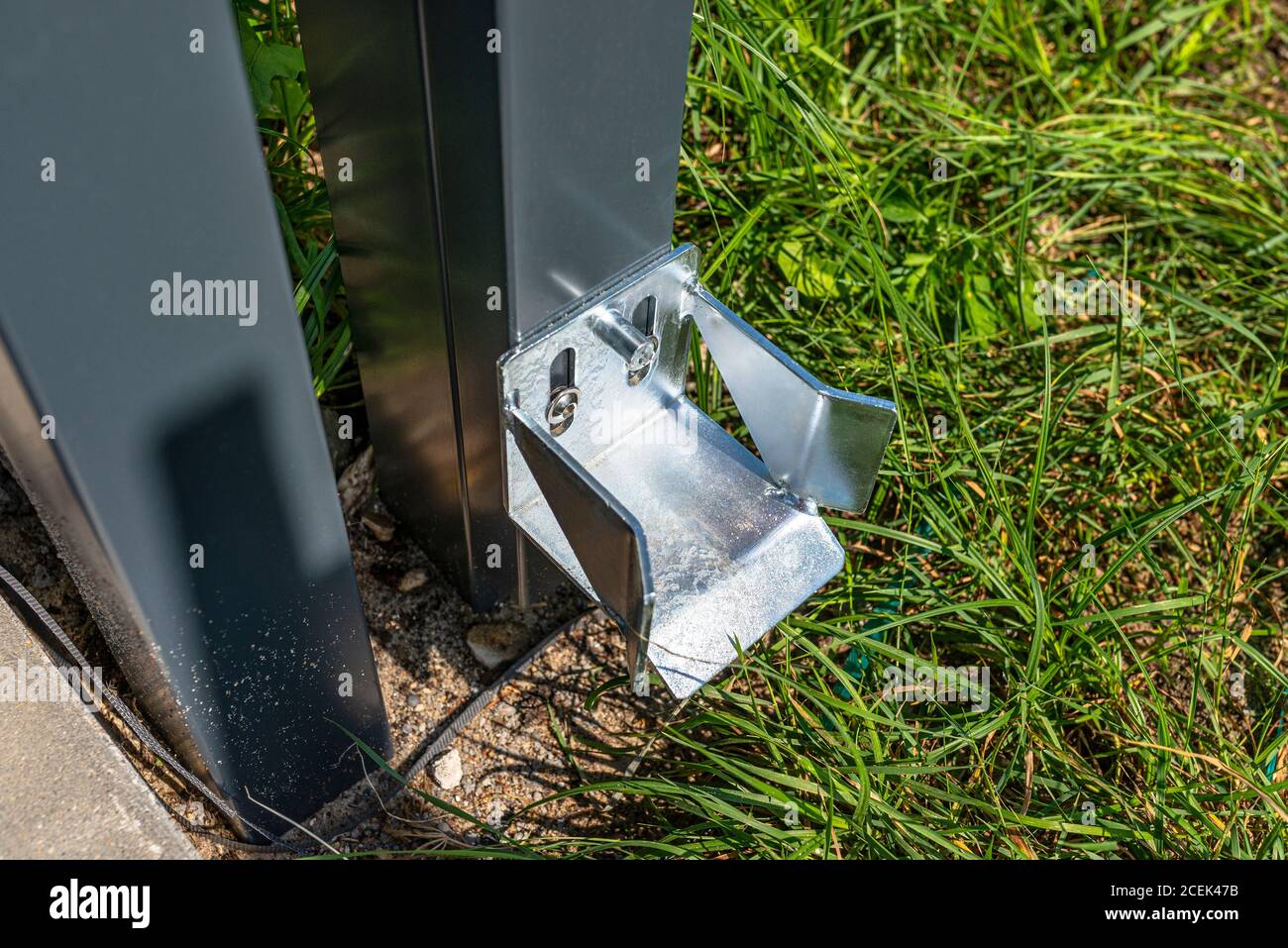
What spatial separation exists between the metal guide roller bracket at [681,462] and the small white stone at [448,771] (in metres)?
0.45

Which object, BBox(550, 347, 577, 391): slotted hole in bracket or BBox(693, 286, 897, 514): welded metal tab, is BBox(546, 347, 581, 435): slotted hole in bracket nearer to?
BBox(550, 347, 577, 391): slotted hole in bracket

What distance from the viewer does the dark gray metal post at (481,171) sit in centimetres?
115

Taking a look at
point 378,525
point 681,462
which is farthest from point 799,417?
point 378,525

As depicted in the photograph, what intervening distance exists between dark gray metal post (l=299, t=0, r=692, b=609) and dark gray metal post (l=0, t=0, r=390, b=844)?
26cm

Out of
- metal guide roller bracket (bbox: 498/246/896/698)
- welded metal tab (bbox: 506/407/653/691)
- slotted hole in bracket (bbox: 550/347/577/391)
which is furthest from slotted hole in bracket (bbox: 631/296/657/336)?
welded metal tab (bbox: 506/407/653/691)

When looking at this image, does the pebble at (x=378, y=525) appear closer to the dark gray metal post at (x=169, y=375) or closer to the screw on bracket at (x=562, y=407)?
the dark gray metal post at (x=169, y=375)

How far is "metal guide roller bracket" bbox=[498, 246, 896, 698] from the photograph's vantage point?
1418 millimetres

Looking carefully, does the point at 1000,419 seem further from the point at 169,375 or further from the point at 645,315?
the point at 169,375

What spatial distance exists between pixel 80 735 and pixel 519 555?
2.18 feet

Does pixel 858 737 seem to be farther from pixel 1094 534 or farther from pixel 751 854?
pixel 1094 534

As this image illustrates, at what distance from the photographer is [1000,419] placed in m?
2.08

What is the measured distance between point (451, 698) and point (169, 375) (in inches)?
36.7

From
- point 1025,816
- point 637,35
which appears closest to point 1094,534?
point 1025,816
